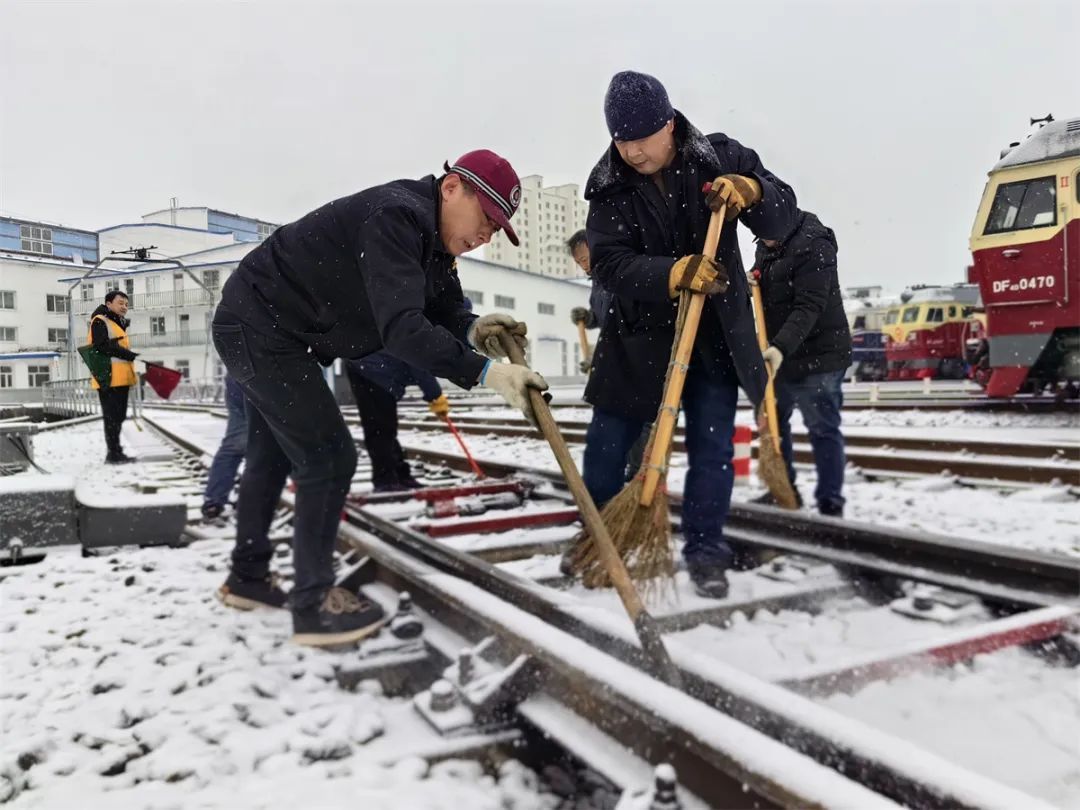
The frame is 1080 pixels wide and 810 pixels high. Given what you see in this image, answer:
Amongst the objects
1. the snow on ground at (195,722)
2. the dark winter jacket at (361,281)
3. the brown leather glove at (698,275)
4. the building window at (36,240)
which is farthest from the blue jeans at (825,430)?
the building window at (36,240)

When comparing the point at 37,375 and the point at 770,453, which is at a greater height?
the point at 37,375

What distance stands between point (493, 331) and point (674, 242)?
0.88m

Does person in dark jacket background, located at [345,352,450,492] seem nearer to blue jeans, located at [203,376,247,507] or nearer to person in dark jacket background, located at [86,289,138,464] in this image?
blue jeans, located at [203,376,247,507]

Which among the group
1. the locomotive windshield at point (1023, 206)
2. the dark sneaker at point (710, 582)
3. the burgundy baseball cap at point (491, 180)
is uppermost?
the locomotive windshield at point (1023, 206)

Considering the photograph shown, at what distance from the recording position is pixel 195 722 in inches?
84.3

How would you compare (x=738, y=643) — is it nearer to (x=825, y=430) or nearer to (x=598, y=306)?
(x=825, y=430)

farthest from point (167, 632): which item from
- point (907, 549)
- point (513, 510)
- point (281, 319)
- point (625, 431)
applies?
point (907, 549)

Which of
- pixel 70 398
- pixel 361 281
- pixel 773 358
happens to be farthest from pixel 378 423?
pixel 70 398

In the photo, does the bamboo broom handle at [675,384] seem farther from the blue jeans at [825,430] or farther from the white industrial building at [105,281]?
the white industrial building at [105,281]

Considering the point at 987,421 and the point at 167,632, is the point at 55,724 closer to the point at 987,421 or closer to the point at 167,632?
the point at 167,632

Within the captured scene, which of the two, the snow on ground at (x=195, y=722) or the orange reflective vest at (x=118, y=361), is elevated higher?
the orange reflective vest at (x=118, y=361)

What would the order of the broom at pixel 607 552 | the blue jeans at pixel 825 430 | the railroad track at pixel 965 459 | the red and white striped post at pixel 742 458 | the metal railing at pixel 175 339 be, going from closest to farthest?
the broom at pixel 607 552 → the blue jeans at pixel 825 430 → the railroad track at pixel 965 459 → the red and white striped post at pixel 742 458 → the metal railing at pixel 175 339

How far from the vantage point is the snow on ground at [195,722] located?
179 cm

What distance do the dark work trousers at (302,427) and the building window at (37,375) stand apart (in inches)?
940
